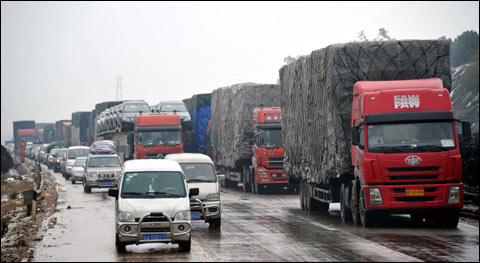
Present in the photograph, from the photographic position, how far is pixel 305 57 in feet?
81.6

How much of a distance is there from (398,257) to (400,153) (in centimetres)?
515

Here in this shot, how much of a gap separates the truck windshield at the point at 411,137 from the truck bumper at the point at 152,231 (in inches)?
227

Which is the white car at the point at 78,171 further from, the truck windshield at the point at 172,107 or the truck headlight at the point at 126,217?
the truck headlight at the point at 126,217

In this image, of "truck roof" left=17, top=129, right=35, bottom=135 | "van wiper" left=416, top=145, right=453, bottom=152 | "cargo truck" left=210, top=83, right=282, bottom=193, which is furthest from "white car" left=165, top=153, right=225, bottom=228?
"truck roof" left=17, top=129, right=35, bottom=135

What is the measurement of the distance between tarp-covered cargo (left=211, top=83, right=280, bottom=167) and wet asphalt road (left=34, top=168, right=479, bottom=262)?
39.5 feet

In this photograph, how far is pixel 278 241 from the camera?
53.9 feet

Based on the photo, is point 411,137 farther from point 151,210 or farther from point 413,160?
point 151,210

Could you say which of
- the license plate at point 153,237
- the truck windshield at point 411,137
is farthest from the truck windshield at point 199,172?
the license plate at point 153,237

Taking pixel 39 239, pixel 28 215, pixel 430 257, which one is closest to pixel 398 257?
pixel 430 257

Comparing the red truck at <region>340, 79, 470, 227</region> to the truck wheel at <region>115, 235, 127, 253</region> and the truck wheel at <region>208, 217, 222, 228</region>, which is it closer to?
the truck wheel at <region>208, 217, 222, 228</region>

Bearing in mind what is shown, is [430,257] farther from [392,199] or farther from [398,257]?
[392,199]

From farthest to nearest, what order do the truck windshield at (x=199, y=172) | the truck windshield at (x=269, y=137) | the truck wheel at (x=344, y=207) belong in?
the truck windshield at (x=269, y=137) < the truck wheel at (x=344, y=207) < the truck windshield at (x=199, y=172)

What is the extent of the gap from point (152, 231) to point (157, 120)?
1000 inches

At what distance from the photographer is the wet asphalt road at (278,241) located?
14.0m
